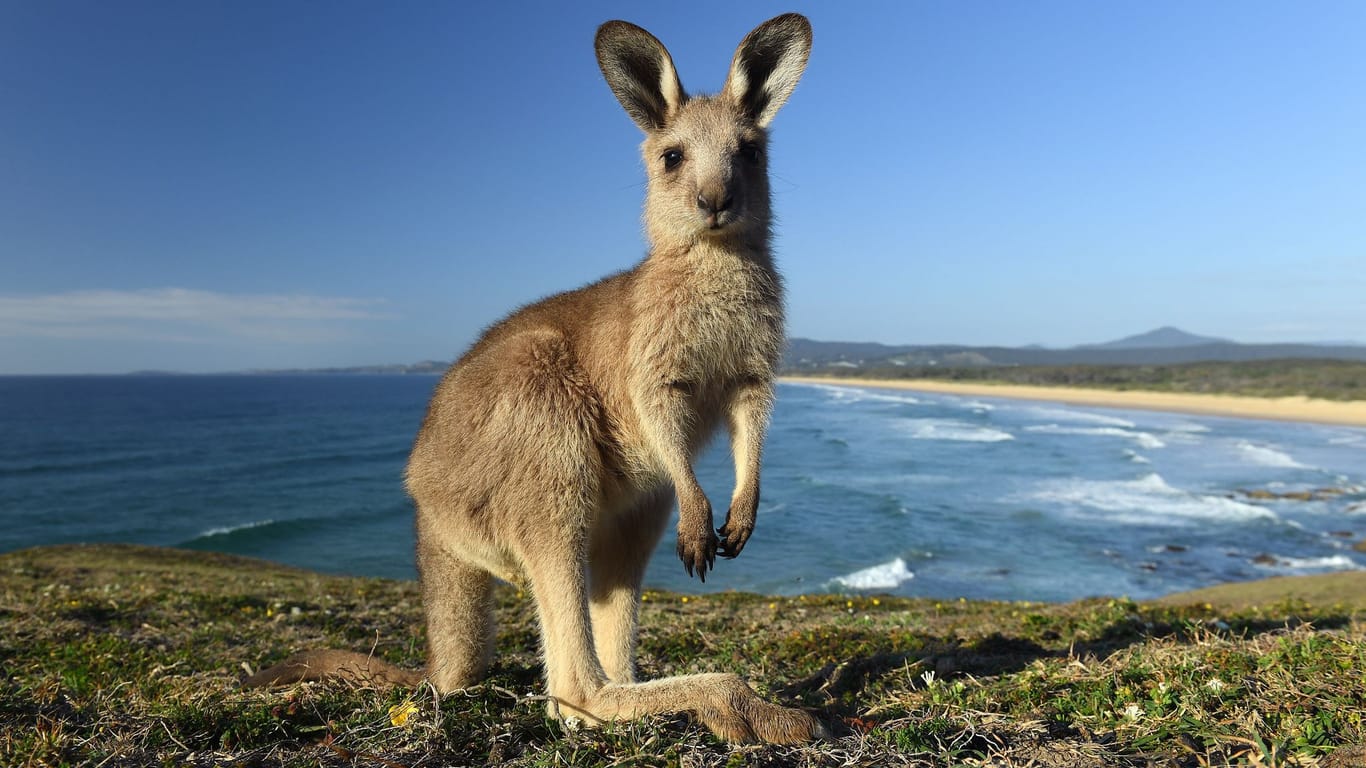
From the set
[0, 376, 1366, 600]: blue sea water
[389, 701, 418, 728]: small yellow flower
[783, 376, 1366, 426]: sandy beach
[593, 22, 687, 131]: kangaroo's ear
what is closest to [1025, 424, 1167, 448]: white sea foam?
[0, 376, 1366, 600]: blue sea water

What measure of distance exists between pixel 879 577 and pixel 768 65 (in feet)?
52.8

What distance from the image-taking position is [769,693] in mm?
3885

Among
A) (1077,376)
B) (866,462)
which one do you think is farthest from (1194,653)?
(1077,376)

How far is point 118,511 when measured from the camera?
102ft

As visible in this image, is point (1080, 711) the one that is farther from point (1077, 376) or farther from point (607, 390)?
point (1077, 376)

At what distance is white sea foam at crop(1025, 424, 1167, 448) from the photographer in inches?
1662

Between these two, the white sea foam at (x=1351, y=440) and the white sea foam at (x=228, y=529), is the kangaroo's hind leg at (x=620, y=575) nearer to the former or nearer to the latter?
the white sea foam at (x=228, y=529)

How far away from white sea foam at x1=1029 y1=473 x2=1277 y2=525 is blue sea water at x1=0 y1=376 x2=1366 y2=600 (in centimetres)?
14

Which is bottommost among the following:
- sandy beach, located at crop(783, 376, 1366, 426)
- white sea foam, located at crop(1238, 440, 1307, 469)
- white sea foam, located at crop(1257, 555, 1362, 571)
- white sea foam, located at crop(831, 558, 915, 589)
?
white sea foam, located at crop(831, 558, 915, 589)

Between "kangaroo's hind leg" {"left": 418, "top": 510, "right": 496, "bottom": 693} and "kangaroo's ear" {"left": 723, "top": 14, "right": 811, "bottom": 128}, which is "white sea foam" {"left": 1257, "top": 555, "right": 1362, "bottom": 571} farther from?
"kangaroo's hind leg" {"left": 418, "top": 510, "right": 496, "bottom": 693}

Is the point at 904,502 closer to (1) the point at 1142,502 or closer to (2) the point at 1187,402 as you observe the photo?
(1) the point at 1142,502

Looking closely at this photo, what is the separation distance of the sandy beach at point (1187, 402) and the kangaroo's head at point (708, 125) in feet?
201

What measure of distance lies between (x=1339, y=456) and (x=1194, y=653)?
41903 mm

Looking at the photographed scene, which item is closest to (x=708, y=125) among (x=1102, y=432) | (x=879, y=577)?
(x=879, y=577)
